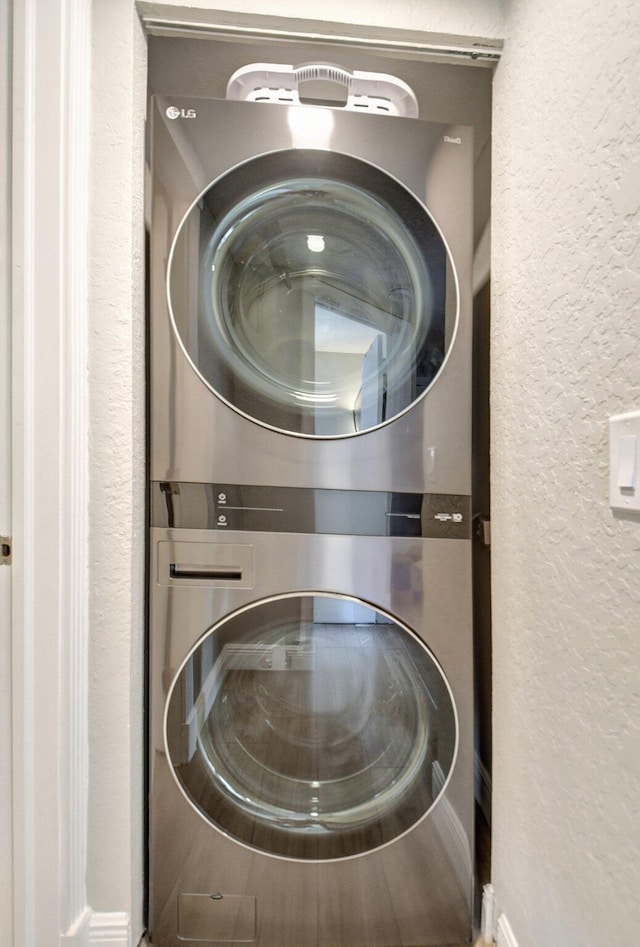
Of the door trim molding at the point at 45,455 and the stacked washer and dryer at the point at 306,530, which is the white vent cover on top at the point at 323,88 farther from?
the door trim molding at the point at 45,455

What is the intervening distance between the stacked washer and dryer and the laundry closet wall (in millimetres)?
62

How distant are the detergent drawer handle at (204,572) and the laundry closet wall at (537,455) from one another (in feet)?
0.27

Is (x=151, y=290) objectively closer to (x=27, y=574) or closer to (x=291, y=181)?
(x=291, y=181)

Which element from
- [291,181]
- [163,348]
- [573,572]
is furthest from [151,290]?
[573,572]

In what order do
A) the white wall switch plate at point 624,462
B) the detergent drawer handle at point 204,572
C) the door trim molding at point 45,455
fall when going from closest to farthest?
the white wall switch plate at point 624,462, the door trim molding at point 45,455, the detergent drawer handle at point 204,572

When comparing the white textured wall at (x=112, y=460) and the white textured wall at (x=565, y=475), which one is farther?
the white textured wall at (x=112, y=460)

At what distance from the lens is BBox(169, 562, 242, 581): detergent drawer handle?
95 cm

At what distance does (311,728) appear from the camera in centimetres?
95

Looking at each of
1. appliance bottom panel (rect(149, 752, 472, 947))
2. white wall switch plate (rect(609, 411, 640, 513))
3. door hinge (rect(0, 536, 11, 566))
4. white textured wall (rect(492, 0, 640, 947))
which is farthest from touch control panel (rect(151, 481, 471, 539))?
appliance bottom panel (rect(149, 752, 472, 947))

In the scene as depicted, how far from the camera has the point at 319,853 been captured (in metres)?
0.94

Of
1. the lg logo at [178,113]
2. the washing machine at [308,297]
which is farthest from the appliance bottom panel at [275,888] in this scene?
the lg logo at [178,113]

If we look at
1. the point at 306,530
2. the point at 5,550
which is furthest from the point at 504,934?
the point at 5,550

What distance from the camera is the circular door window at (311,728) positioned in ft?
3.07

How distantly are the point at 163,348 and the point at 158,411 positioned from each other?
13 cm
